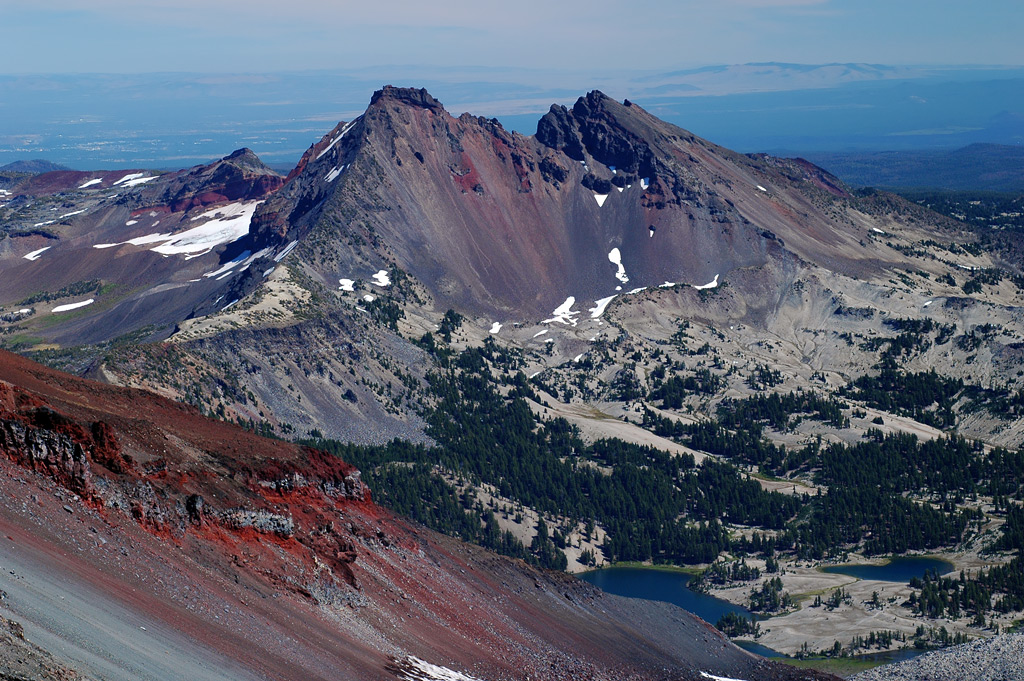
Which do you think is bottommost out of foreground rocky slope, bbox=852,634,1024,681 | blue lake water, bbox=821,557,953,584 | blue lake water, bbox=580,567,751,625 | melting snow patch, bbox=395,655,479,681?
blue lake water, bbox=580,567,751,625

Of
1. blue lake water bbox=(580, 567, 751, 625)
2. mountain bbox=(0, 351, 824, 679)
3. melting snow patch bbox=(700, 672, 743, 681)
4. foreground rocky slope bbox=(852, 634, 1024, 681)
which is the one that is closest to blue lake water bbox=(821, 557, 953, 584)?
blue lake water bbox=(580, 567, 751, 625)

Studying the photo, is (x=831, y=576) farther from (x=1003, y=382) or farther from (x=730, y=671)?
(x=1003, y=382)

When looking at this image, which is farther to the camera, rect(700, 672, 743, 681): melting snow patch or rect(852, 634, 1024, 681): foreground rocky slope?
rect(852, 634, 1024, 681): foreground rocky slope

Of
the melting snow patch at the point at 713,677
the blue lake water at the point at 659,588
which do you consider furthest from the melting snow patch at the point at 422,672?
the blue lake water at the point at 659,588

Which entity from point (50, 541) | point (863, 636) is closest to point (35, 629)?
point (50, 541)

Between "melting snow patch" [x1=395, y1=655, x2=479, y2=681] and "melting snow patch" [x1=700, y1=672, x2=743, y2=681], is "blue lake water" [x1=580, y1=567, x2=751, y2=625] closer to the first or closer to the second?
"melting snow patch" [x1=700, y1=672, x2=743, y2=681]

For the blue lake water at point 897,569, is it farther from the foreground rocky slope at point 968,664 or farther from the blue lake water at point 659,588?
the foreground rocky slope at point 968,664
